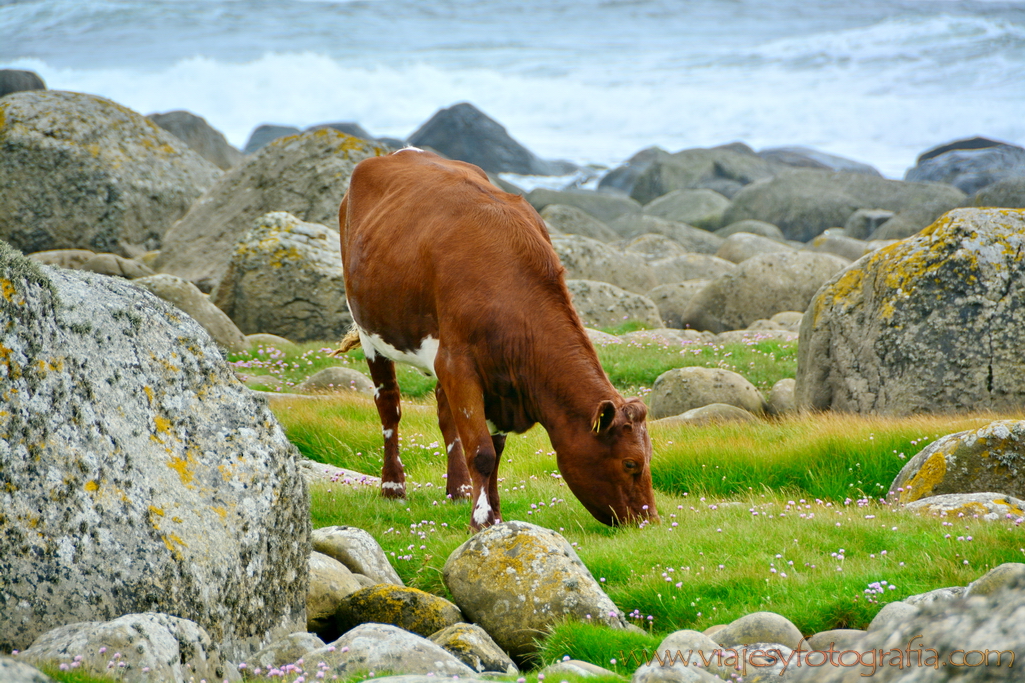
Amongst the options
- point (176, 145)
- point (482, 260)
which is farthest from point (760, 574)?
point (176, 145)

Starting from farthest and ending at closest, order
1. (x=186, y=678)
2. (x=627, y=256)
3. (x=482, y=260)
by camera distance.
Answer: (x=627, y=256) → (x=482, y=260) → (x=186, y=678)

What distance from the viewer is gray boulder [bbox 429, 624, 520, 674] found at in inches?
202

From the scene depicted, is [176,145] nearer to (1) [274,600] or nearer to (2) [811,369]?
(2) [811,369]

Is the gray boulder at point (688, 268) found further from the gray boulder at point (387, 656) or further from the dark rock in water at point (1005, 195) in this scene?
the gray boulder at point (387, 656)

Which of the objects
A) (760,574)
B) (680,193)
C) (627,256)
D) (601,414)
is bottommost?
(680,193)

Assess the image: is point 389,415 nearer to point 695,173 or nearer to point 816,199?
point 816,199

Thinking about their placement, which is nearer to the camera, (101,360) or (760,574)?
(101,360)

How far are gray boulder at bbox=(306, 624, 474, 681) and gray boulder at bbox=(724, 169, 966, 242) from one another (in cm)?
4491

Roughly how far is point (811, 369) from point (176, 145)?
19.1 m

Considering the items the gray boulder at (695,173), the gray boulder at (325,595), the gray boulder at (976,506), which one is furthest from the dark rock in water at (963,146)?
the gray boulder at (325,595)

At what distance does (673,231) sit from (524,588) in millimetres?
35092

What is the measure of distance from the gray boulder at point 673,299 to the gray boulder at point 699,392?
8.27 metres

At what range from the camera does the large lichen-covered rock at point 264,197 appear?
2047 centimetres

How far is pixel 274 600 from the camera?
214 inches
